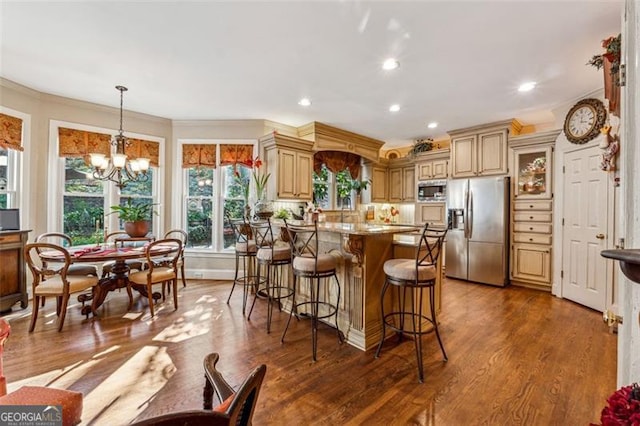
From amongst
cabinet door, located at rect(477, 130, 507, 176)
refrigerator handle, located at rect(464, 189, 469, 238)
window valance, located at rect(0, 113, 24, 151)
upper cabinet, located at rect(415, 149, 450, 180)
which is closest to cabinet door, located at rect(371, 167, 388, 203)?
upper cabinet, located at rect(415, 149, 450, 180)

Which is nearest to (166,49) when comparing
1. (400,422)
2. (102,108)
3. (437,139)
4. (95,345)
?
(102,108)

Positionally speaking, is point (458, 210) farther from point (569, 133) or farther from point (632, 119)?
point (632, 119)

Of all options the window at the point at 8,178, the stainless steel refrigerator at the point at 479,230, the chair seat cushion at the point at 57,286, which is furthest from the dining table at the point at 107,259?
Answer: the stainless steel refrigerator at the point at 479,230

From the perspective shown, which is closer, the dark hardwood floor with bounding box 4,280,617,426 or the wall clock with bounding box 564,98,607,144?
the dark hardwood floor with bounding box 4,280,617,426

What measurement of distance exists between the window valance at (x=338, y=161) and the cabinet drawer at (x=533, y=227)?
3.18 metres

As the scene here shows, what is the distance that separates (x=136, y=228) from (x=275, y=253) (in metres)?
2.01

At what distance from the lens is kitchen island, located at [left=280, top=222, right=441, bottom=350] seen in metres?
2.53

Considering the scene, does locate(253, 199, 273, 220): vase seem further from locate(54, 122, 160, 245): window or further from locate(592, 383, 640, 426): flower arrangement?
locate(592, 383, 640, 426): flower arrangement

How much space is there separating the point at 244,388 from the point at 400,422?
4.77 feet

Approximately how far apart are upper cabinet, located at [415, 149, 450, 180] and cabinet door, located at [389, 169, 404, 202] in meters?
0.61

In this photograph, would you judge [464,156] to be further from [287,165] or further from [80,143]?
[80,143]

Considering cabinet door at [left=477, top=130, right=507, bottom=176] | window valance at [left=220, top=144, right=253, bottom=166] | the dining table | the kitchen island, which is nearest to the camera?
the kitchen island

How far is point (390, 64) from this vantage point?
115 inches

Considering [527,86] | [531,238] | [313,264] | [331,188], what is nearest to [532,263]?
[531,238]
